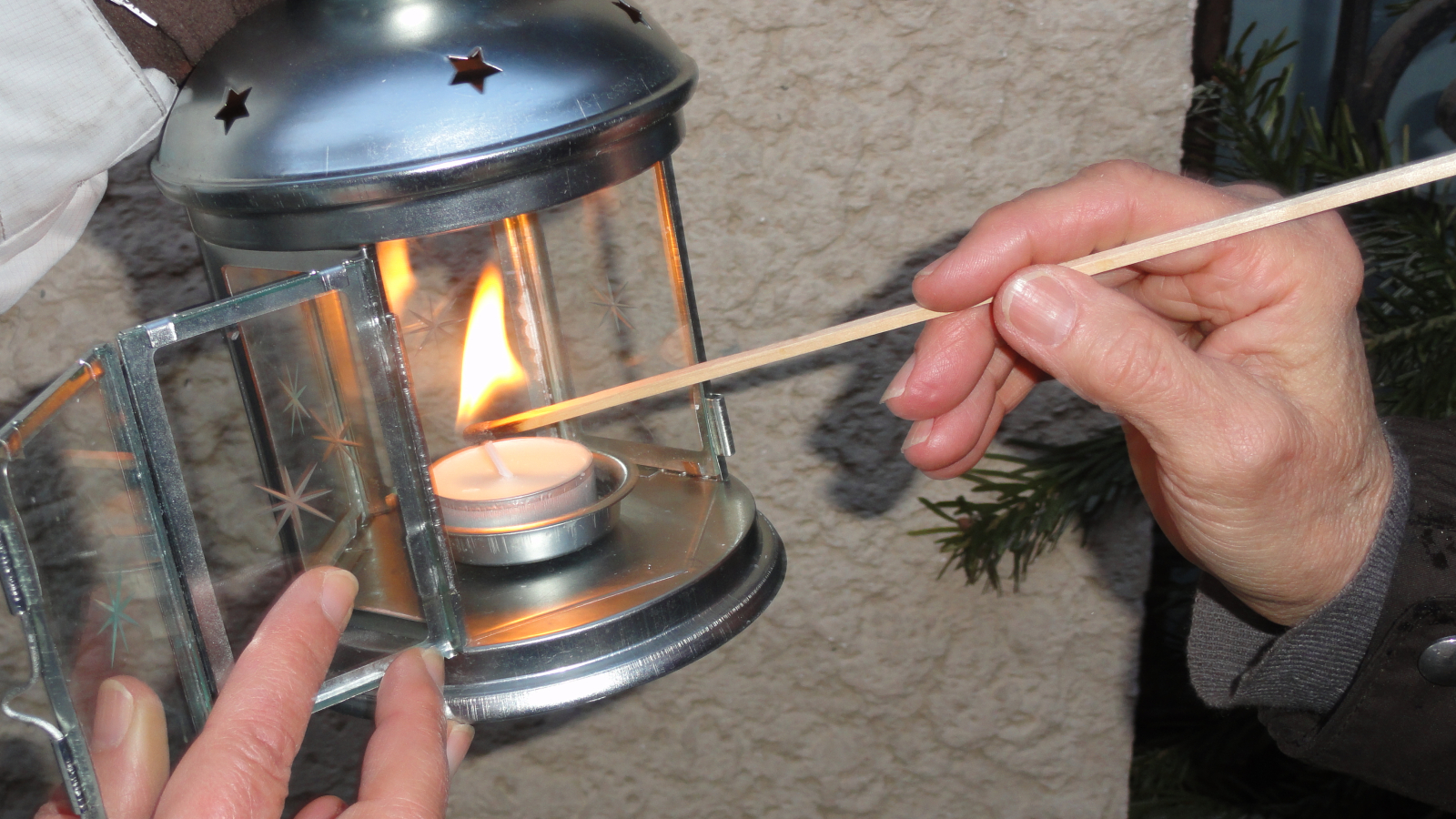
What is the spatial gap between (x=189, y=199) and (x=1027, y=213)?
17.4 inches

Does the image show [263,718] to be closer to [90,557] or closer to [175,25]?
[90,557]

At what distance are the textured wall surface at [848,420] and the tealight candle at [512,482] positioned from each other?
0.30 m

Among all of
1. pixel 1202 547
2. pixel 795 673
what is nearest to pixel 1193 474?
pixel 1202 547

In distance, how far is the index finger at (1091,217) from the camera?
62cm

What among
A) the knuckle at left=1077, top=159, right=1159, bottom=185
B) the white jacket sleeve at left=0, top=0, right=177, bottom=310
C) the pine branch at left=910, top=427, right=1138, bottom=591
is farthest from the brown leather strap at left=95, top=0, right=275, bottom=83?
the pine branch at left=910, top=427, right=1138, bottom=591

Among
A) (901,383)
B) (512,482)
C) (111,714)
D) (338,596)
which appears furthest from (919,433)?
(111,714)

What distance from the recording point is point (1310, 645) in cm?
66

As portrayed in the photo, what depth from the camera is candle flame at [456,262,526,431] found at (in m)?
0.60

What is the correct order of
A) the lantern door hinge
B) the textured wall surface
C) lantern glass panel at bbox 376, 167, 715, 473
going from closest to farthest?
the lantern door hinge < lantern glass panel at bbox 376, 167, 715, 473 < the textured wall surface

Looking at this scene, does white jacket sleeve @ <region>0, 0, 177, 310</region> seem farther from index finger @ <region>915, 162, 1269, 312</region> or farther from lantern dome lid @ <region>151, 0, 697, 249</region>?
index finger @ <region>915, 162, 1269, 312</region>

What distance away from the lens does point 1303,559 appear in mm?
627

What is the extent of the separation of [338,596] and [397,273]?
177 millimetres

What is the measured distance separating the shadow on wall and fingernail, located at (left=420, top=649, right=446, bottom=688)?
1.48 ft

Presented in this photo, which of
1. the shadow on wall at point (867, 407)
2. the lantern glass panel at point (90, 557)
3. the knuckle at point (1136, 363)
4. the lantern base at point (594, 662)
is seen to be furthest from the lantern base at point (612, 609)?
the shadow on wall at point (867, 407)
